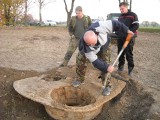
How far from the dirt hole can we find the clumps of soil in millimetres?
450

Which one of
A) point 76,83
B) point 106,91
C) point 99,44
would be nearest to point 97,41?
point 99,44

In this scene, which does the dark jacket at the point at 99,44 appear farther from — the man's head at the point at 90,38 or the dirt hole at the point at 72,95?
the dirt hole at the point at 72,95

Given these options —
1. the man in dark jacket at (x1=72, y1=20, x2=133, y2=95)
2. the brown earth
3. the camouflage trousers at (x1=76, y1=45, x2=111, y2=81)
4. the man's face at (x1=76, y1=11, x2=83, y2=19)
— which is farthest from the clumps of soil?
the man's face at (x1=76, y1=11, x2=83, y2=19)

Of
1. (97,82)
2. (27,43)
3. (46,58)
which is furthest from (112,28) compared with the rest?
(27,43)

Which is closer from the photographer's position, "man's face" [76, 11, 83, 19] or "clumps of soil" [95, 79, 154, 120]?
"clumps of soil" [95, 79, 154, 120]

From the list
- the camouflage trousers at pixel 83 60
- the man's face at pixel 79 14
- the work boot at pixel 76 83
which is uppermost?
the man's face at pixel 79 14

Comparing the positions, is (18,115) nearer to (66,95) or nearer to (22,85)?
(22,85)

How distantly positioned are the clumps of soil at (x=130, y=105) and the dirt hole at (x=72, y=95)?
45 cm

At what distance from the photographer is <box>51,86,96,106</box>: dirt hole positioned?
4879mm

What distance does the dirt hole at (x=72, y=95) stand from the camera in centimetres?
488

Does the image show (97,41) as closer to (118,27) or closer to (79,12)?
(118,27)

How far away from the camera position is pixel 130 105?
488cm

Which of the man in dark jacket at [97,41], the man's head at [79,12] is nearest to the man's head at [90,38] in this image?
the man in dark jacket at [97,41]

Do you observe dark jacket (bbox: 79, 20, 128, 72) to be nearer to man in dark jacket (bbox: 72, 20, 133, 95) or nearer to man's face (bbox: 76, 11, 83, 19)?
man in dark jacket (bbox: 72, 20, 133, 95)
